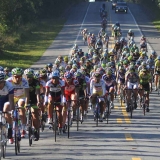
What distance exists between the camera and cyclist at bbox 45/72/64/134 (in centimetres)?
1688

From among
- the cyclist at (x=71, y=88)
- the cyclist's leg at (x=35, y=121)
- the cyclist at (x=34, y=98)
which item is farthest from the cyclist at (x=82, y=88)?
the cyclist's leg at (x=35, y=121)

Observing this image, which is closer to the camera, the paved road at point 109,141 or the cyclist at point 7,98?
the cyclist at point 7,98

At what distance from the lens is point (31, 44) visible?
Result: 60594mm

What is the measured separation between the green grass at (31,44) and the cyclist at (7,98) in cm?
2932

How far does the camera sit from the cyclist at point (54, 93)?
16.9 meters

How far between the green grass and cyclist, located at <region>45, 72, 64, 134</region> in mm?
26610

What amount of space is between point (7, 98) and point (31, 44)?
46582 mm

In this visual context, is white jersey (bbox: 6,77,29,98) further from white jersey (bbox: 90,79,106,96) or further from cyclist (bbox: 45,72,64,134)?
white jersey (bbox: 90,79,106,96)

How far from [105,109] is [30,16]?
52999 millimetres

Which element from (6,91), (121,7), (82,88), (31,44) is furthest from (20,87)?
(121,7)

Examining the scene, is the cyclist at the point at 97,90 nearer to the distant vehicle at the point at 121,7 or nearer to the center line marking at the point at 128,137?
the center line marking at the point at 128,137

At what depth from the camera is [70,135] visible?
692 inches

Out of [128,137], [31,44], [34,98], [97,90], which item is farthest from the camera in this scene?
[31,44]

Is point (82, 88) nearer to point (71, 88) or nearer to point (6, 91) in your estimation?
point (71, 88)
